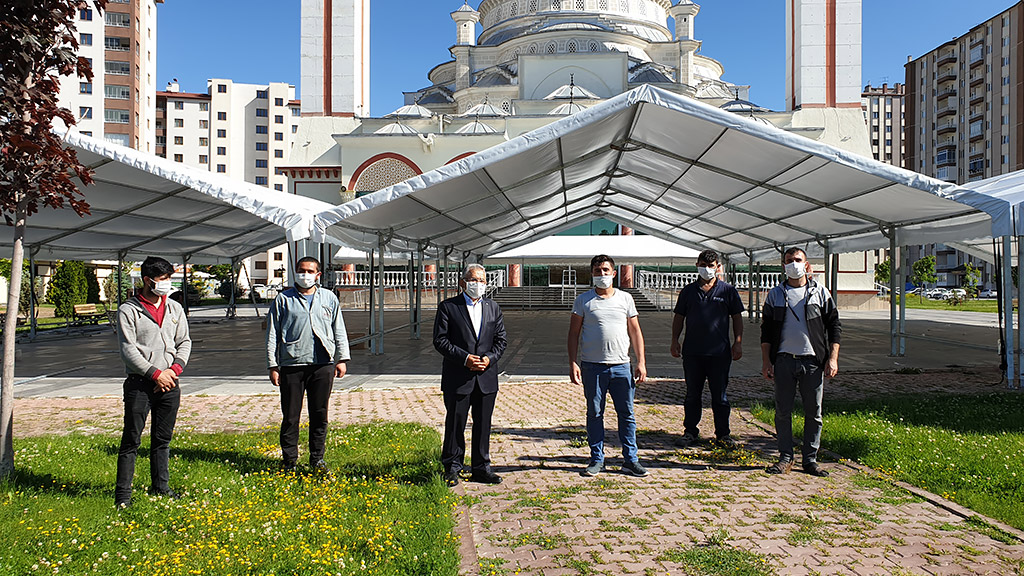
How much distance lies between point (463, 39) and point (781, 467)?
179 ft

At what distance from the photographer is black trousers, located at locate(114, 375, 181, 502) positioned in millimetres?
4535

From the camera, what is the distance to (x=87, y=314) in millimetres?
20312

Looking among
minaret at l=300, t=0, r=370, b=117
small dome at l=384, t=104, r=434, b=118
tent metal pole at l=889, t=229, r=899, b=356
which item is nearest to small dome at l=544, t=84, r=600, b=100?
small dome at l=384, t=104, r=434, b=118

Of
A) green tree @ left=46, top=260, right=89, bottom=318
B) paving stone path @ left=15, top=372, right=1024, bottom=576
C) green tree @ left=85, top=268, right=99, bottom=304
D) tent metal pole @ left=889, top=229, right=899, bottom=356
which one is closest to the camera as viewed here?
paving stone path @ left=15, top=372, right=1024, bottom=576

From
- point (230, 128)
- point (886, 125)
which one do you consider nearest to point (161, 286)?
point (230, 128)

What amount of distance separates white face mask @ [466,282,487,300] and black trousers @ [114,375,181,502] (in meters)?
2.11

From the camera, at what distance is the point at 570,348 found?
5.52 meters

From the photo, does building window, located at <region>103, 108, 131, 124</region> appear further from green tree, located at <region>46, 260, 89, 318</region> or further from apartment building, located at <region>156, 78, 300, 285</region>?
green tree, located at <region>46, 260, 89, 318</region>

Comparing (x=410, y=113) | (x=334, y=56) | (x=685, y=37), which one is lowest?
(x=410, y=113)

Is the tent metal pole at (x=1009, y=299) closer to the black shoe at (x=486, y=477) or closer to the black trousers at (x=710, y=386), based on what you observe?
the black trousers at (x=710, y=386)

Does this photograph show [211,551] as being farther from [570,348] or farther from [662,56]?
[662,56]

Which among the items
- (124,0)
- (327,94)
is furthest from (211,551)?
(124,0)

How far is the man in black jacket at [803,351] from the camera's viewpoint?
5.48 metres

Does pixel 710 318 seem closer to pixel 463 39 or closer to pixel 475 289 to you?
pixel 475 289
